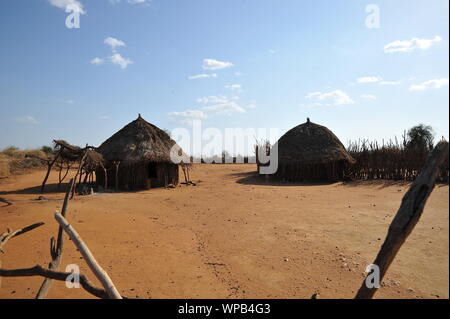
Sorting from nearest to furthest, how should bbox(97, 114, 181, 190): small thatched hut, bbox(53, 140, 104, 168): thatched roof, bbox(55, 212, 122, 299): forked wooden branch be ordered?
1. bbox(55, 212, 122, 299): forked wooden branch
2. bbox(53, 140, 104, 168): thatched roof
3. bbox(97, 114, 181, 190): small thatched hut

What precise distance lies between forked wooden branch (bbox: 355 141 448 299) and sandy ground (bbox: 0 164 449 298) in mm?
1818

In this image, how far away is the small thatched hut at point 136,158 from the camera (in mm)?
13602

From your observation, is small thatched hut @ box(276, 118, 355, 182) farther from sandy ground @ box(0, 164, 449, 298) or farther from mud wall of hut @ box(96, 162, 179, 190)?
mud wall of hut @ box(96, 162, 179, 190)

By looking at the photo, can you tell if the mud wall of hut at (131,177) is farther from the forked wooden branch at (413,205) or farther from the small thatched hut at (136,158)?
the forked wooden branch at (413,205)

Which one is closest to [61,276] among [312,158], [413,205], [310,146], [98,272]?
[98,272]

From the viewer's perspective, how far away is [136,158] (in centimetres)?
1345

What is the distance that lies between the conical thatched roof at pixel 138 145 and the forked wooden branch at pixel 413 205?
1245 cm

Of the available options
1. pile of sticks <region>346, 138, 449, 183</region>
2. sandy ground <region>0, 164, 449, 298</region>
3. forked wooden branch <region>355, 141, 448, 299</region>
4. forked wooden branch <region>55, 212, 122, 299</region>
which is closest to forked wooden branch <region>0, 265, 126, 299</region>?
forked wooden branch <region>55, 212, 122, 299</region>

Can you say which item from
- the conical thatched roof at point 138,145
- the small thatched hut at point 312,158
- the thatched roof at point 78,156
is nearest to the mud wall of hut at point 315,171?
the small thatched hut at point 312,158

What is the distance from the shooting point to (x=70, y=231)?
2535 millimetres

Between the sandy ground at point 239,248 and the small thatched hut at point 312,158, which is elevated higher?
the small thatched hut at point 312,158

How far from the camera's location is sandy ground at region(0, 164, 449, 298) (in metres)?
3.74

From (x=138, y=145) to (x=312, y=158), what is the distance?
885cm
